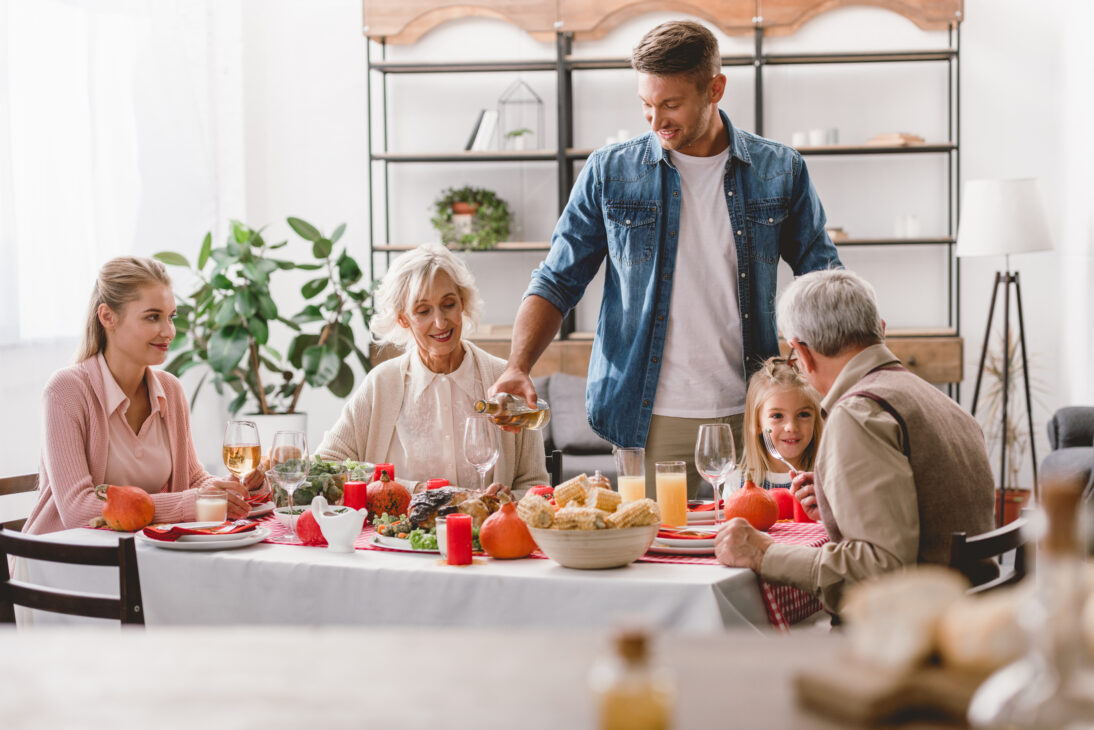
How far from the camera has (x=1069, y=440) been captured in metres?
4.51

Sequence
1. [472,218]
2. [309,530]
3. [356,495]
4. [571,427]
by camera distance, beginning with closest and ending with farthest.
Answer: [309,530], [356,495], [571,427], [472,218]

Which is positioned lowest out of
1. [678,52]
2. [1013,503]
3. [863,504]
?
[1013,503]

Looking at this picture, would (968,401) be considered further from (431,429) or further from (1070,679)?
(1070,679)

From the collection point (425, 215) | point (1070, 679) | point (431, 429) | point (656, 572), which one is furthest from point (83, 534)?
point (425, 215)

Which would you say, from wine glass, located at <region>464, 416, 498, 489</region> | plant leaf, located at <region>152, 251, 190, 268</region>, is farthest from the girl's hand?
plant leaf, located at <region>152, 251, 190, 268</region>

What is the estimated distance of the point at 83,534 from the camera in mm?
2092

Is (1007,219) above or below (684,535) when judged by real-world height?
above

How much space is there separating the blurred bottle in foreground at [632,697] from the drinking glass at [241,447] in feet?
5.26

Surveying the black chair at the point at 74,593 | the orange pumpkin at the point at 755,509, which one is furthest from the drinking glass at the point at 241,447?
the orange pumpkin at the point at 755,509

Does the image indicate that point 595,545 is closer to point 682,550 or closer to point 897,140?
point 682,550

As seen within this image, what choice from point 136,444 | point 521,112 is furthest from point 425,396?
point 521,112

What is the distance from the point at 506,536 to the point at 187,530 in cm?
63

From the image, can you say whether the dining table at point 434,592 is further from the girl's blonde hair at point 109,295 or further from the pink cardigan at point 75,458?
the girl's blonde hair at point 109,295

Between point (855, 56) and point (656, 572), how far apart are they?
430 centimetres
